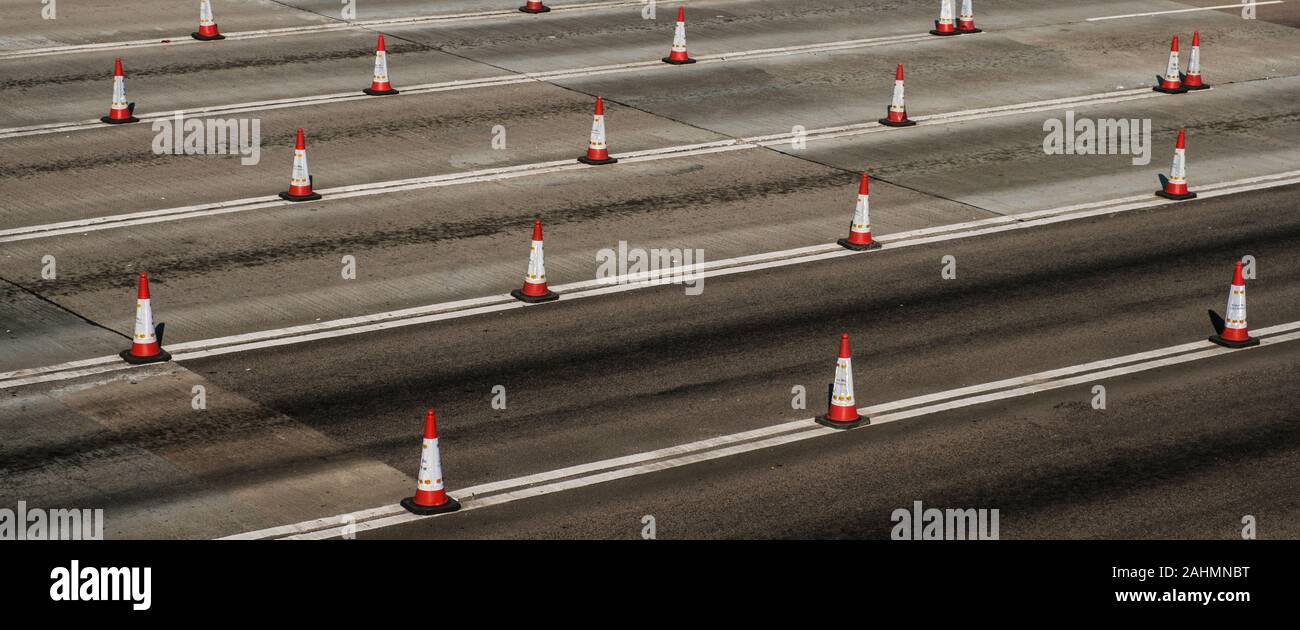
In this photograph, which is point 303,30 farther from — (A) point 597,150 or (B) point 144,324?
(B) point 144,324

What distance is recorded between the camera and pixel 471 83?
80.0 feet

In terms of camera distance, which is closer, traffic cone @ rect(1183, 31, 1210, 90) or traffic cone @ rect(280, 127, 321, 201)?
traffic cone @ rect(280, 127, 321, 201)

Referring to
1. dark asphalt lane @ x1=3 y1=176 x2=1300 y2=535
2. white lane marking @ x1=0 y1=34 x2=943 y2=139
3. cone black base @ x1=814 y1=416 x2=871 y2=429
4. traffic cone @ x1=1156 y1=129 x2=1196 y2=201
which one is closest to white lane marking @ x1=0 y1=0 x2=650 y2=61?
white lane marking @ x1=0 y1=34 x2=943 y2=139

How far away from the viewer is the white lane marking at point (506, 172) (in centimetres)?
1836

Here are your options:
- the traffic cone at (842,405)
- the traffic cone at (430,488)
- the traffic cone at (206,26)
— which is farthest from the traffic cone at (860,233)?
the traffic cone at (206,26)

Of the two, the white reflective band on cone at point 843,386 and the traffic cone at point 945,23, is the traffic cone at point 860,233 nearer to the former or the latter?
the white reflective band on cone at point 843,386

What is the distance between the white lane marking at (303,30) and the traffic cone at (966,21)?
4566 millimetres

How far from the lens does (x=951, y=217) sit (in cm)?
1983

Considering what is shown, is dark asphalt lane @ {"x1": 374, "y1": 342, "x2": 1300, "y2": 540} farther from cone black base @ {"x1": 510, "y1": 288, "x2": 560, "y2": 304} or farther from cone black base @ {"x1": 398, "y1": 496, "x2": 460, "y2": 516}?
cone black base @ {"x1": 510, "y1": 288, "x2": 560, "y2": 304}

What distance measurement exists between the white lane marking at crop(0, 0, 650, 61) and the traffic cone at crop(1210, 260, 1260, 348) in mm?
14941

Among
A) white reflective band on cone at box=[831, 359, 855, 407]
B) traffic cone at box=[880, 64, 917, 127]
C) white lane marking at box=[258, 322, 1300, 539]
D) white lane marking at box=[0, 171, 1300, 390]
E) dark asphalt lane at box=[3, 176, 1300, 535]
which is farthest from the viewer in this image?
traffic cone at box=[880, 64, 917, 127]

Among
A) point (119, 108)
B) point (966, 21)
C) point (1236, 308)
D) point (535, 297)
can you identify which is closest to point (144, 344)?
point (535, 297)

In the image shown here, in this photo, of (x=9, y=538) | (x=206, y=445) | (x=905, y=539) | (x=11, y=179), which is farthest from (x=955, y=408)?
(x=11, y=179)

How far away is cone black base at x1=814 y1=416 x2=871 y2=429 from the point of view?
14086mm
